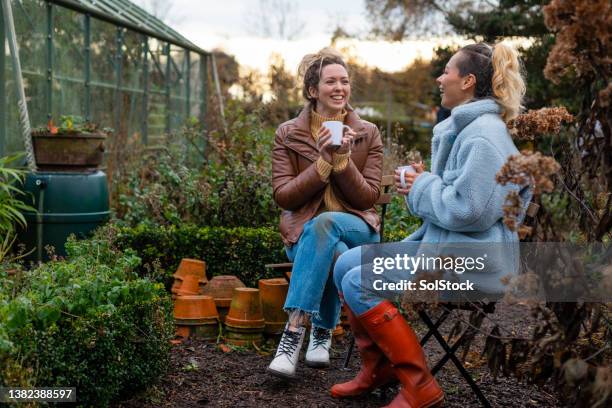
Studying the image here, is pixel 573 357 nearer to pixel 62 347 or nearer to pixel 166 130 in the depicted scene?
pixel 62 347

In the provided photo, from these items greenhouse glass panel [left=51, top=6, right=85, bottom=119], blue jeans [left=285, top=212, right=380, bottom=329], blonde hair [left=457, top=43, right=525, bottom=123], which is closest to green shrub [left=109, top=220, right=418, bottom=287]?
blue jeans [left=285, top=212, right=380, bottom=329]

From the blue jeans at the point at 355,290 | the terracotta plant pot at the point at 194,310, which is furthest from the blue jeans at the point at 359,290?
the terracotta plant pot at the point at 194,310

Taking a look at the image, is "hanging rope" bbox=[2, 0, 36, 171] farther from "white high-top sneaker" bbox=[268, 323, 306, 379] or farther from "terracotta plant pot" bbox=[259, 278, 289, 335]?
"white high-top sneaker" bbox=[268, 323, 306, 379]

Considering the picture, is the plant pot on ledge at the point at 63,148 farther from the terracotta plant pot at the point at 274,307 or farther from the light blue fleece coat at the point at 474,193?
the light blue fleece coat at the point at 474,193

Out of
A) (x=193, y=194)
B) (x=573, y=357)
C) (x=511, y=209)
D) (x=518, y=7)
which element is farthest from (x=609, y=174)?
(x=518, y=7)

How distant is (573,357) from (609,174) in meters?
0.64

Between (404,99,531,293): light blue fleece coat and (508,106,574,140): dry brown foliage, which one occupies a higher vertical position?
(508,106,574,140): dry brown foliage

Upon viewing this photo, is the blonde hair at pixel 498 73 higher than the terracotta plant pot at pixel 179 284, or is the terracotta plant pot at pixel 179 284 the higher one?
the blonde hair at pixel 498 73

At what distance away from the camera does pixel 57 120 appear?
802cm

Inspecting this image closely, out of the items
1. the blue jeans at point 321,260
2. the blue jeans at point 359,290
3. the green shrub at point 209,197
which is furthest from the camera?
the green shrub at point 209,197

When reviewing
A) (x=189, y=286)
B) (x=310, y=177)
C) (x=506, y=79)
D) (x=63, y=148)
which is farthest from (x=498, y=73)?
(x=63, y=148)

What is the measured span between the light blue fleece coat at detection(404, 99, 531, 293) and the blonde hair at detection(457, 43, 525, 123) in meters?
0.06

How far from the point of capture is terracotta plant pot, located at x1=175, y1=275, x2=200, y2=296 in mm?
5150

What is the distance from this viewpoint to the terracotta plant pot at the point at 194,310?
4824 millimetres
